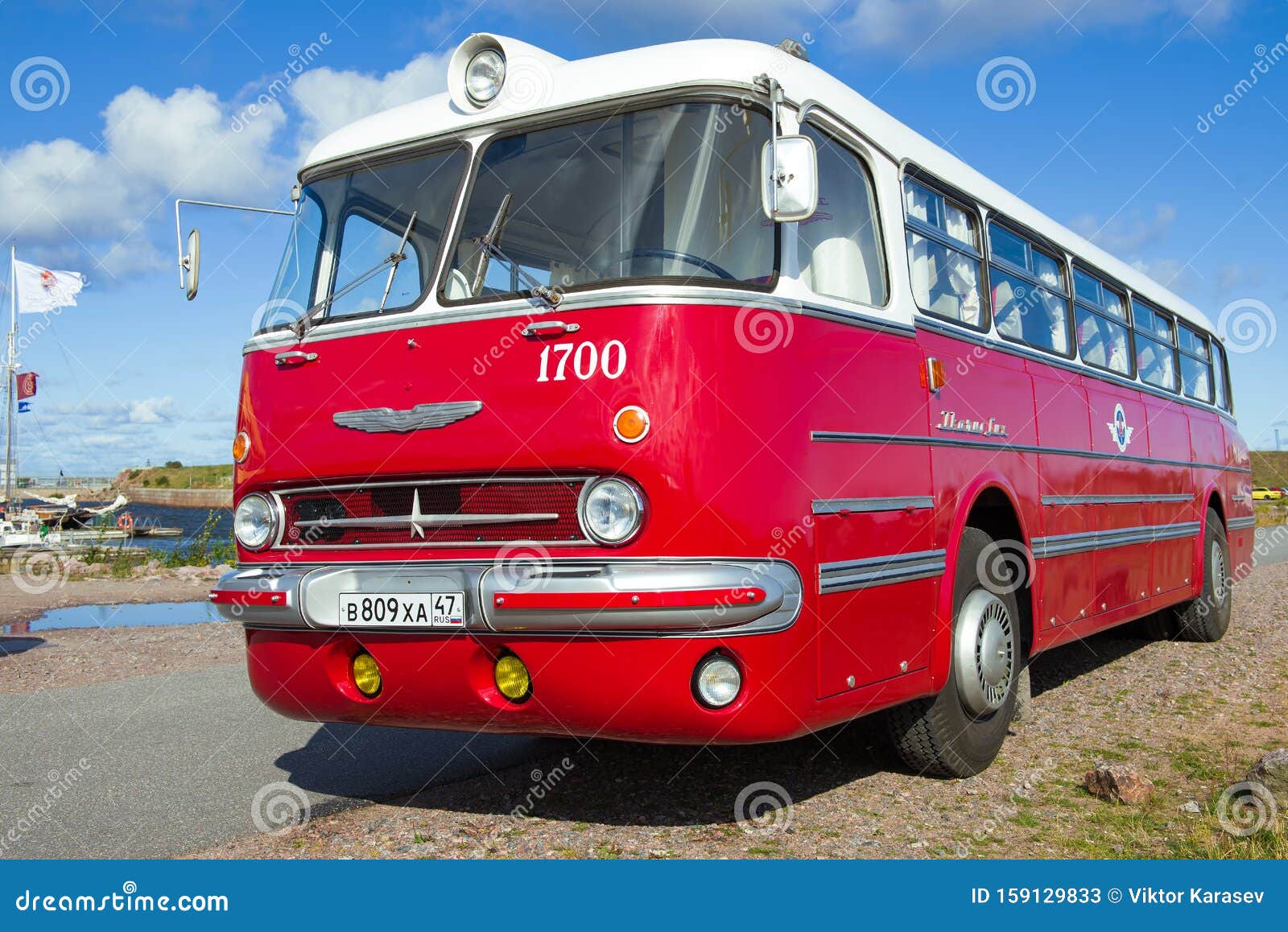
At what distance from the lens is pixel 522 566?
4.36m

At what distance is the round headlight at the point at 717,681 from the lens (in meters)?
4.23

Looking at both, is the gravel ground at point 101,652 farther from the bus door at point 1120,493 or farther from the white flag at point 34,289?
the white flag at point 34,289

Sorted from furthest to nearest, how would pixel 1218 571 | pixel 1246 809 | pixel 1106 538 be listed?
pixel 1218 571, pixel 1106 538, pixel 1246 809

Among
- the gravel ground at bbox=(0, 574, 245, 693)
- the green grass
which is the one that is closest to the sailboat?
the gravel ground at bbox=(0, 574, 245, 693)

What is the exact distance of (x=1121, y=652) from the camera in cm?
1044

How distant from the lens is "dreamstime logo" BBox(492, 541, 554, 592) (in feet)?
14.0

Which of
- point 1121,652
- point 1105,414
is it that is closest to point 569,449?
point 1105,414

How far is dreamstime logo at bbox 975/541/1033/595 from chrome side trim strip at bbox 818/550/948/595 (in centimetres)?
60

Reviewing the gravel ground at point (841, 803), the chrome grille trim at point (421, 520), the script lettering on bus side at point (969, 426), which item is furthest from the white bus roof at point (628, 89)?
the gravel ground at point (841, 803)

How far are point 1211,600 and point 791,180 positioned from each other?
26.7ft

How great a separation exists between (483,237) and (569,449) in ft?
3.83

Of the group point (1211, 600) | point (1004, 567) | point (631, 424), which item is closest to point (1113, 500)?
point (1004, 567)

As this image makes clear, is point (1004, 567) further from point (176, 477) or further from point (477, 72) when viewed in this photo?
point (176, 477)

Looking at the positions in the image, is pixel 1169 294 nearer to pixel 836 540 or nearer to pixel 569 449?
pixel 836 540
